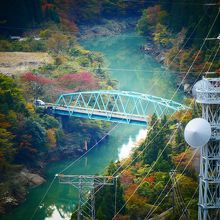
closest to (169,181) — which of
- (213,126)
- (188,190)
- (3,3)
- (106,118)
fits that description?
(188,190)

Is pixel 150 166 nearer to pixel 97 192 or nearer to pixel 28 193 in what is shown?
pixel 97 192

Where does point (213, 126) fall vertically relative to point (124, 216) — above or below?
above

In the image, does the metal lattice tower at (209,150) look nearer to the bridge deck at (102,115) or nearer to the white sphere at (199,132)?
the white sphere at (199,132)

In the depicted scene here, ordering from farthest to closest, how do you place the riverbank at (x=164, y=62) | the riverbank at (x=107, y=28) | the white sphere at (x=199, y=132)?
the riverbank at (x=107, y=28)
the riverbank at (x=164, y=62)
the white sphere at (x=199, y=132)

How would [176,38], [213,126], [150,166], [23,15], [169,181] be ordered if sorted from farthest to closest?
1. [23,15]
2. [176,38]
3. [150,166]
4. [169,181]
5. [213,126]

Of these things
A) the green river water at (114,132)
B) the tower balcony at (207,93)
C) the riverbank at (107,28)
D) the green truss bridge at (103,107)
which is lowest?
the riverbank at (107,28)

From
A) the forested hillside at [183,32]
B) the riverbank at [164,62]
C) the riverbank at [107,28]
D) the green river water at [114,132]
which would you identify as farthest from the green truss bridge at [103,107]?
the riverbank at [107,28]

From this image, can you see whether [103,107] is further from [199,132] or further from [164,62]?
[199,132]

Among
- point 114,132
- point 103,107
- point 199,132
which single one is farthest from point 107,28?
point 199,132
